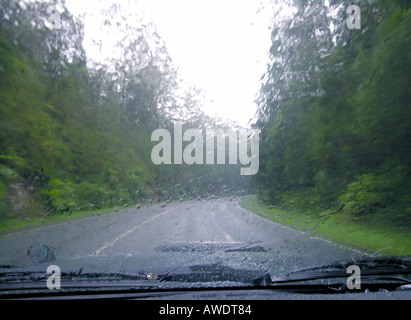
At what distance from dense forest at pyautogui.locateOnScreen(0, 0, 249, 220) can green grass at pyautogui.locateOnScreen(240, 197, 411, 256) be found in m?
1.96

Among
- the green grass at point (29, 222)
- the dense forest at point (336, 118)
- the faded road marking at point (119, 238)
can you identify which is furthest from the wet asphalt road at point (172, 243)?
the dense forest at point (336, 118)

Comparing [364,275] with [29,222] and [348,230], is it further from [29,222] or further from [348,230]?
[29,222]

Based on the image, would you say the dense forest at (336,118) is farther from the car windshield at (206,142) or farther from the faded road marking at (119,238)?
the faded road marking at (119,238)

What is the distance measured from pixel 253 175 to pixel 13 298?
757 cm

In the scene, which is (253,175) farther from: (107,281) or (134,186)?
(107,281)

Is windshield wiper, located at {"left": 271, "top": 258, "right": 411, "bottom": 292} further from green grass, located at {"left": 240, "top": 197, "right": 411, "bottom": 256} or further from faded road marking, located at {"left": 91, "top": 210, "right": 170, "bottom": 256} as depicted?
faded road marking, located at {"left": 91, "top": 210, "right": 170, "bottom": 256}

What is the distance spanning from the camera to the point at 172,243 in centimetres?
712

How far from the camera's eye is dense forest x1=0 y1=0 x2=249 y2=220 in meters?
7.70

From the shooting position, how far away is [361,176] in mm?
9172

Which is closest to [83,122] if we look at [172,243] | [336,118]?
[172,243]

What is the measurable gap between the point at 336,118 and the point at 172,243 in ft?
18.7

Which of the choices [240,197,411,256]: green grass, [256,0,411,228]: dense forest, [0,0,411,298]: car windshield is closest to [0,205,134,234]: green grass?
[0,0,411,298]: car windshield

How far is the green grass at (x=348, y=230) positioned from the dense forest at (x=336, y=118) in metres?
0.23
